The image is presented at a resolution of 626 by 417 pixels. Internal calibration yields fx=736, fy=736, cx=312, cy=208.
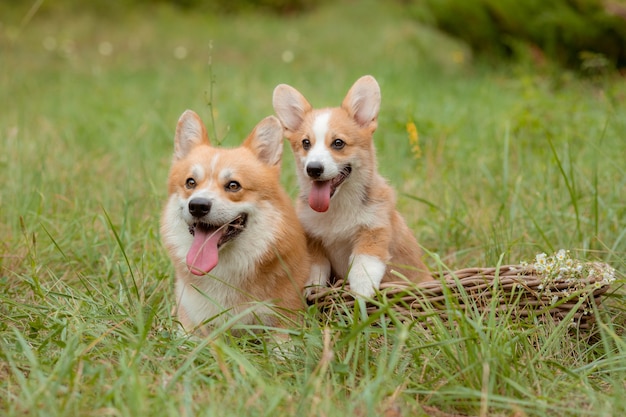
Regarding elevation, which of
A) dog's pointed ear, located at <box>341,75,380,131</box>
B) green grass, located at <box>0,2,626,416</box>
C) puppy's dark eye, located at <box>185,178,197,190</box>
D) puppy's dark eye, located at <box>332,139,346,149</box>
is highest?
dog's pointed ear, located at <box>341,75,380,131</box>

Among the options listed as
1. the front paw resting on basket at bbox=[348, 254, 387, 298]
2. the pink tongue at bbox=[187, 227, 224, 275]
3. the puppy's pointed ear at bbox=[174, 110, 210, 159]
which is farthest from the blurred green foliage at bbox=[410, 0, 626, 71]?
the pink tongue at bbox=[187, 227, 224, 275]

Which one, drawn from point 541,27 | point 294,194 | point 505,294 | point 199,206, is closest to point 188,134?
point 199,206

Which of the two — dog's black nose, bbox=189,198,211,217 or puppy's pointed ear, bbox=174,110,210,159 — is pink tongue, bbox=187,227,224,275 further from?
puppy's pointed ear, bbox=174,110,210,159

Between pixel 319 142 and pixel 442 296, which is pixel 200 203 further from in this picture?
pixel 442 296

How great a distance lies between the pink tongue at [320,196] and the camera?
3.60m

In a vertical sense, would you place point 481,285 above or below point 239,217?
below

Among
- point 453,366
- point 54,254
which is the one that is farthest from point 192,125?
point 453,366

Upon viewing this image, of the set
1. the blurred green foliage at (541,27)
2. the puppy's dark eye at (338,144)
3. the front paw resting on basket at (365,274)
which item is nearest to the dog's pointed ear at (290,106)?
the puppy's dark eye at (338,144)

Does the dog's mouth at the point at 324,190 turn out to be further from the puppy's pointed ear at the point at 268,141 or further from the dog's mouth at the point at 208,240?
the dog's mouth at the point at 208,240

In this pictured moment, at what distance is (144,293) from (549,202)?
2.61 m

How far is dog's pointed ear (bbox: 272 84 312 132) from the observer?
3977mm

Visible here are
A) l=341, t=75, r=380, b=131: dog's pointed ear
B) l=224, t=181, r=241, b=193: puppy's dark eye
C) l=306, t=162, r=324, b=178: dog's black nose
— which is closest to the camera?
l=224, t=181, r=241, b=193: puppy's dark eye

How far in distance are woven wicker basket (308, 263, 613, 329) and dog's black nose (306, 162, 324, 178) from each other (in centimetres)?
54

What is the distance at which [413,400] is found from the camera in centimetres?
269
